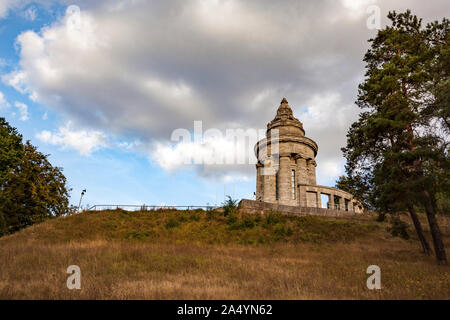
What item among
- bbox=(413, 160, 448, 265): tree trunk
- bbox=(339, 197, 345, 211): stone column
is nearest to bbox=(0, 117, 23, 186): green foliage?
bbox=(413, 160, 448, 265): tree trunk

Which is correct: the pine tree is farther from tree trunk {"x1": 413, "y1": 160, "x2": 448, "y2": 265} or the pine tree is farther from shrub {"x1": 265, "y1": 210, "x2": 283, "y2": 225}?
shrub {"x1": 265, "y1": 210, "x2": 283, "y2": 225}

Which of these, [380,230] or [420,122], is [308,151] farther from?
[420,122]

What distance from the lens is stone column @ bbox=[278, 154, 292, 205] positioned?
34.1 meters

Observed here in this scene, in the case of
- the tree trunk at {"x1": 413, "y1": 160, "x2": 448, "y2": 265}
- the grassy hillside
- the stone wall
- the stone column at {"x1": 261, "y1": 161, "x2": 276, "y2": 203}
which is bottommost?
the grassy hillside

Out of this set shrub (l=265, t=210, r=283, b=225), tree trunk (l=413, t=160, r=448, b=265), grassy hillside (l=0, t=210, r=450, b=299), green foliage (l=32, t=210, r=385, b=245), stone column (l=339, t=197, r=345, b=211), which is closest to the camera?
grassy hillside (l=0, t=210, r=450, b=299)

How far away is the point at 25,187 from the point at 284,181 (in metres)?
30.0

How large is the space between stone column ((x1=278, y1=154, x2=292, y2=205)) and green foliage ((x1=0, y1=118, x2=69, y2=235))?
2652 centimetres

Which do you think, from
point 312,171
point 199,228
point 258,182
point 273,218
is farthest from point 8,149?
point 312,171

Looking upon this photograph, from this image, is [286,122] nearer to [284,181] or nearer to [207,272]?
A: [284,181]

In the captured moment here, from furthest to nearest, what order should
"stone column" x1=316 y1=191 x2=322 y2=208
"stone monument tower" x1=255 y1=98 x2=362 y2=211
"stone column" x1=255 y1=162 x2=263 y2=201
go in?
1. "stone column" x1=255 y1=162 x2=263 y2=201
2. "stone monument tower" x1=255 y1=98 x2=362 y2=211
3. "stone column" x1=316 y1=191 x2=322 y2=208

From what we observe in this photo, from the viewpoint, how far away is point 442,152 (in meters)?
11.6

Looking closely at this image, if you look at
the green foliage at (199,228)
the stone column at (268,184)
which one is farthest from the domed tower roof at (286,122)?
the green foliage at (199,228)
